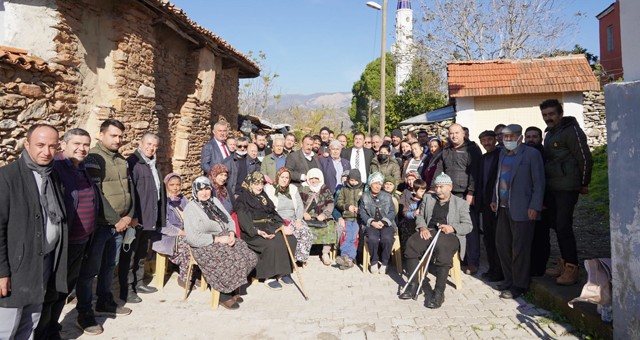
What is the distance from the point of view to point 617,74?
788 inches

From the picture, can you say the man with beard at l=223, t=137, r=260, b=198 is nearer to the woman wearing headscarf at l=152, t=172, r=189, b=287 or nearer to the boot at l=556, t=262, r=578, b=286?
the woman wearing headscarf at l=152, t=172, r=189, b=287

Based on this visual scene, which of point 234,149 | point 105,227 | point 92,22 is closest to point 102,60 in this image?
point 92,22

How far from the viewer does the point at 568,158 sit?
168 inches

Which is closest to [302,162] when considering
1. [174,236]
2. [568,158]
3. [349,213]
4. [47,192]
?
[349,213]

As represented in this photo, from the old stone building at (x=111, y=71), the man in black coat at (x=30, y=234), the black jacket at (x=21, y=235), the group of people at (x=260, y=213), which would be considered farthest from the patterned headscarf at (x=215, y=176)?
the black jacket at (x=21, y=235)

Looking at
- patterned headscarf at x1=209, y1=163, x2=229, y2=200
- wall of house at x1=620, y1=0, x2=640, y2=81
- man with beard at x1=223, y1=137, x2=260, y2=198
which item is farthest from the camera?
man with beard at x1=223, y1=137, x2=260, y2=198

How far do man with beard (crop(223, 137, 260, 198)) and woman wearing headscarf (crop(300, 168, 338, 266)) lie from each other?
0.94 m

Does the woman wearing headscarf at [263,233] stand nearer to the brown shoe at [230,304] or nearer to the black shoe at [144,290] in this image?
the brown shoe at [230,304]

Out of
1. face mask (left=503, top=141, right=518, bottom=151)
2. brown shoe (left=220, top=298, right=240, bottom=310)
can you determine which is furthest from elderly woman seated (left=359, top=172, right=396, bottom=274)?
brown shoe (left=220, top=298, right=240, bottom=310)

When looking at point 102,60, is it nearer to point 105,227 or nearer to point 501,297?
point 105,227

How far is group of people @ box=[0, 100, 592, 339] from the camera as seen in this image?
292 cm

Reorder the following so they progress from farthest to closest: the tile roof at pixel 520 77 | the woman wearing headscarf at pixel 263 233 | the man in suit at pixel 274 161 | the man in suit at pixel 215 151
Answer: the tile roof at pixel 520 77 < the man in suit at pixel 274 161 < the man in suit at pixel 215 151 < the woman wearing headscarf at pixel 263 233

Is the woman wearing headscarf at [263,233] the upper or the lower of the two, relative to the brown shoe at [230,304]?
upper

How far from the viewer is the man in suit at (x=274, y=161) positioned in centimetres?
666
